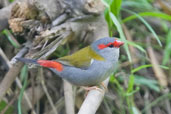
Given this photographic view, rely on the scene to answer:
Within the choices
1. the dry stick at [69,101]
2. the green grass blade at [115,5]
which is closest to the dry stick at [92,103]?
the dry stick at [69,101]

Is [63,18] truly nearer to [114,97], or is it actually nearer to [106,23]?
[106,23]

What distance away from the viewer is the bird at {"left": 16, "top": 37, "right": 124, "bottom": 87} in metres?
2.54

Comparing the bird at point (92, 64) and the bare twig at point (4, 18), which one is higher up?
the bare twig at point (4, 18)

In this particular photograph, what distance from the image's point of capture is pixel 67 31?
270cm

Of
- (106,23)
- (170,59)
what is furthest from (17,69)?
(170,59)

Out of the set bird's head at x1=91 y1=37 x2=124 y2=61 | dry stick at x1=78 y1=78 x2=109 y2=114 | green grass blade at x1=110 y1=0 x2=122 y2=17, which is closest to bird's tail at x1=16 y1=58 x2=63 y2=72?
bird's head at x1=91 y1=37 x2=124 y2=61

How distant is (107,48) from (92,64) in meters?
0.20

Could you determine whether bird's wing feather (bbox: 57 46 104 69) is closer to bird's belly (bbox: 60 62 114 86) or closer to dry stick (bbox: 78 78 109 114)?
bird's belly (bbox: 60 62 114 86)

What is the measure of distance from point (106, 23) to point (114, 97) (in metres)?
0.82

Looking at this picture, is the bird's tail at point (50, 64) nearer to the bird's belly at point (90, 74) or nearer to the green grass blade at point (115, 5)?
the bird's belly at point (90, 74)

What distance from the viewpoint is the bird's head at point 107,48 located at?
8.41ft

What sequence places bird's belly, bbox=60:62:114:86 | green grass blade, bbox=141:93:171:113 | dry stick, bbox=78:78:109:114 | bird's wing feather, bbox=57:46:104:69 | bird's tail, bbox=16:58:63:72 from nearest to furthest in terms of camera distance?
1. dry stick, bbox=78:78:109:114
2. bird's tail, bbox=16:58:63:72
3. bird's belly, bbox=60:62:114:86
4. bird's wing feather, bbox=57:46:104:69
5. green grass blade, bbox=141:93:171:113

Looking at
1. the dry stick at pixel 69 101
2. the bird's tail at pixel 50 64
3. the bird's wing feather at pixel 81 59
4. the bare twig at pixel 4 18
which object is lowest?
the dry stick at pixel 69 101

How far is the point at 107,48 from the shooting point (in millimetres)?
2639
